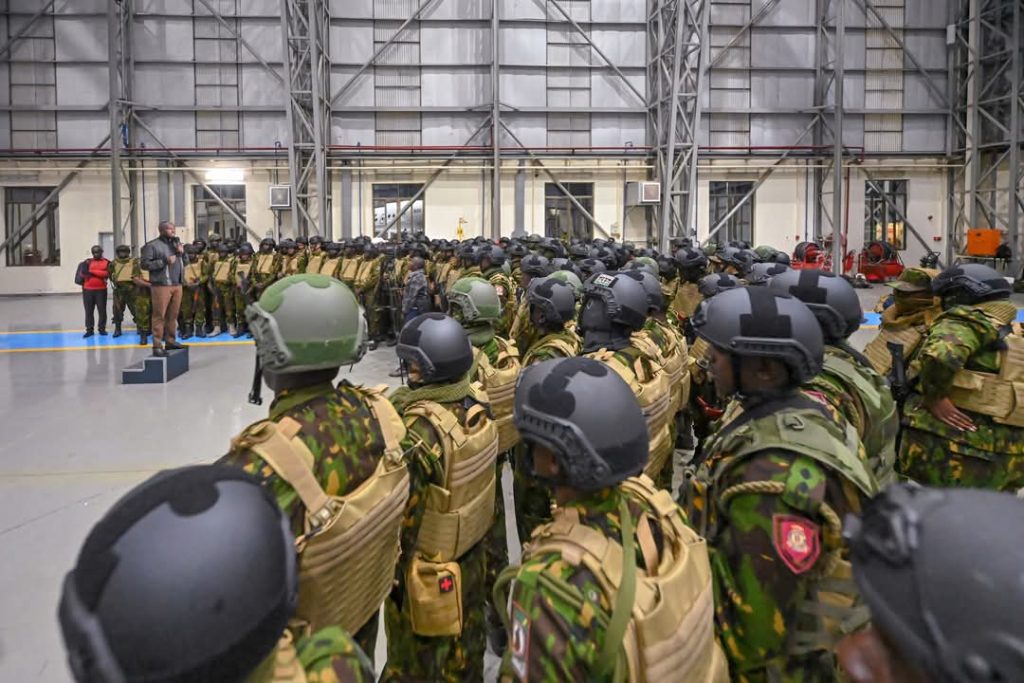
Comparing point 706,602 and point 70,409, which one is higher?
point 706,602

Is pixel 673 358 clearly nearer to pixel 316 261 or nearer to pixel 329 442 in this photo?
pixel 329 442

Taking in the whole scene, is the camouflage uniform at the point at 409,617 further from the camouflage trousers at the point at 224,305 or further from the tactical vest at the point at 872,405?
the camouflage trousers at the point at 224,305

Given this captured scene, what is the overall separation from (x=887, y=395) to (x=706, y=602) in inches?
79.3

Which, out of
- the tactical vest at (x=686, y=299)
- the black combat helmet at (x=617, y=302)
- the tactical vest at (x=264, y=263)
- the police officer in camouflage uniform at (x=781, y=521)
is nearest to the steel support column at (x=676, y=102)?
the tactical vest at (x=264, y=263)

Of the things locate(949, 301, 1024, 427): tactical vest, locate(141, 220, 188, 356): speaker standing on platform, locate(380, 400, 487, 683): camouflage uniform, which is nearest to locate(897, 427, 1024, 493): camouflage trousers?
locate(949, 301, 1024, 427): tactical vest

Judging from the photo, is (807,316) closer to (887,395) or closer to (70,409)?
(887,395)

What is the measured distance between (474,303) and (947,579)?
13.4 ft

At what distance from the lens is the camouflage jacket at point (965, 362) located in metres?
4.27

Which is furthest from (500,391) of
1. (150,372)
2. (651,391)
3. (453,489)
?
(150,372)

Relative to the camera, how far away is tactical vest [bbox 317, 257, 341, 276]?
14.1 meters

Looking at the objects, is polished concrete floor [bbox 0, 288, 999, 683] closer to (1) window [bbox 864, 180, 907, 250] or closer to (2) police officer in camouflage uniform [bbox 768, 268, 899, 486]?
(2) police officer in camouflage uniform [bbox 768, 268, 899, 486]

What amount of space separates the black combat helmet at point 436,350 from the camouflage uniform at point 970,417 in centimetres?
272

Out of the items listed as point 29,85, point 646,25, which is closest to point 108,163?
point 29,85

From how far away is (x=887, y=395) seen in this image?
11.1 feet
